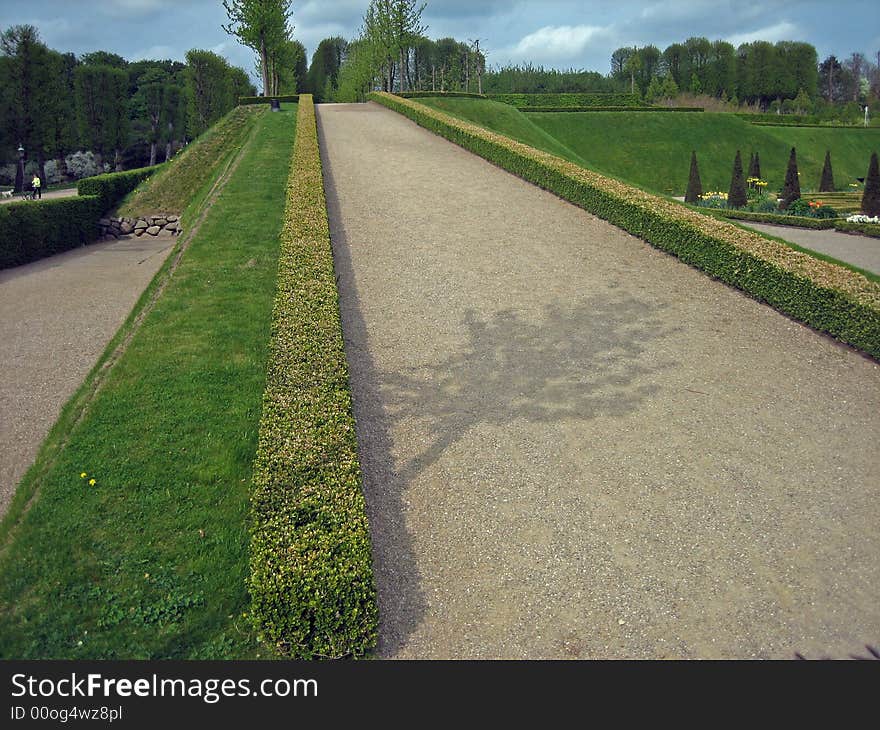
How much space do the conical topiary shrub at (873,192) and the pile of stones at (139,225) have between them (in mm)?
27302

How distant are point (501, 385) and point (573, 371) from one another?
108cm

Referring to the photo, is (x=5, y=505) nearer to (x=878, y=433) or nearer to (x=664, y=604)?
(x=664, y=604)

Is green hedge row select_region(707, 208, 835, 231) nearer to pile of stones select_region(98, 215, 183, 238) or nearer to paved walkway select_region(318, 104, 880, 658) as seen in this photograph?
paved walkway select_region(318, 104, 880, 658)

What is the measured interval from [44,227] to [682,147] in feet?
140

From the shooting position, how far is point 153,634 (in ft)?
16.4

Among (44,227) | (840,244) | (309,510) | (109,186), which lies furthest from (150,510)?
(109,186)

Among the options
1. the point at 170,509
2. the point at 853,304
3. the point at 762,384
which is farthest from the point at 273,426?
the point at 853,304

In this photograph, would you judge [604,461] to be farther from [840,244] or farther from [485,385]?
[840,244]

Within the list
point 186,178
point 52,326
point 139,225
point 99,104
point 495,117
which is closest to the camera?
point 52,326

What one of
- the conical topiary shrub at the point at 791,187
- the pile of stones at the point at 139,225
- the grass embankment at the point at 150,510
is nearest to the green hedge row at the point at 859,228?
the conical topiary shrub at the point at 791,187

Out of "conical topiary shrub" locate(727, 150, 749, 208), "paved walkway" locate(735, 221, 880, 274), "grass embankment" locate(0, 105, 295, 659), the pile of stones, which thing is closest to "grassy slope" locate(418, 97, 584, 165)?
"conical topiary shrub" locate(727, 150, 749, 208)

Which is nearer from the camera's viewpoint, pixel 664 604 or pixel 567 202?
pixel 664 604

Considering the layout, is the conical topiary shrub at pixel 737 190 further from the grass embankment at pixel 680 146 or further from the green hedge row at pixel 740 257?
the green hedge row at pixel 740 257

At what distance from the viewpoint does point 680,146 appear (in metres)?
49.6
